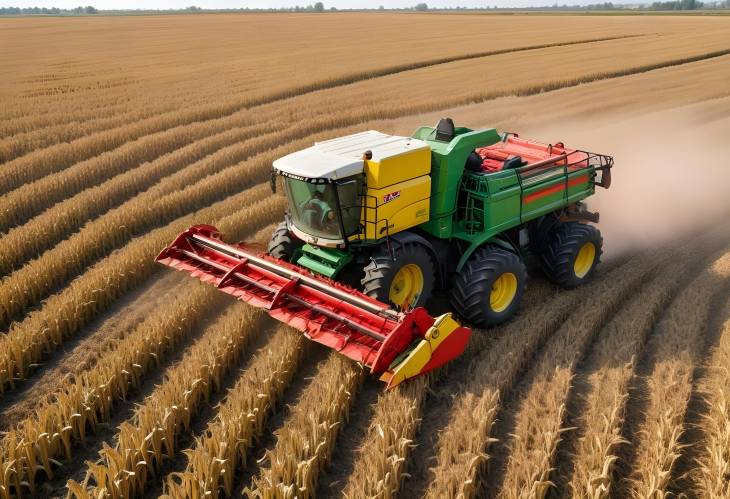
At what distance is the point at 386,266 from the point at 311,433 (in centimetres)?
203

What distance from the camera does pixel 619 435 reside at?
4852 mm

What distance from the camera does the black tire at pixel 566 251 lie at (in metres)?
7.78

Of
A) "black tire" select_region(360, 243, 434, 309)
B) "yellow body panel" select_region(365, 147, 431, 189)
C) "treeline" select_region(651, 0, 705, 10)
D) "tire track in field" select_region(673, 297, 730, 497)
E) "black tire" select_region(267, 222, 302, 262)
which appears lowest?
"treeline" select_region(651, 0, 705, 10)

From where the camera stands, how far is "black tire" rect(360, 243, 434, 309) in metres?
6.32

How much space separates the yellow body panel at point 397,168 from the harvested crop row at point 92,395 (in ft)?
8.67

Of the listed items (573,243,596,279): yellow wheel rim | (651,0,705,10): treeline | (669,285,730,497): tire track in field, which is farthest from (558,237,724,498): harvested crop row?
(651,0,705,10): treeline

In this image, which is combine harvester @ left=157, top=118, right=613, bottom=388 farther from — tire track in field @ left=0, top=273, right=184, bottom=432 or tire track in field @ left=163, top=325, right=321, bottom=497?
tire track in field @ left=0, top=273, right=184, bottom=432

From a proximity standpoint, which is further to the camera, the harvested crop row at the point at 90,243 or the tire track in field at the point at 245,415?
the harvested crop row at the point at 90,243

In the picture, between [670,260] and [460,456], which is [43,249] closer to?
[460,456]

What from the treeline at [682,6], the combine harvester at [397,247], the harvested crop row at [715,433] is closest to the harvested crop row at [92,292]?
the combine harvester at [397,247]

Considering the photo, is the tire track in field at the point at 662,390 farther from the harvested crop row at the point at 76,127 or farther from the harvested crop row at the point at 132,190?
the harvested crop row at the point at 76,127

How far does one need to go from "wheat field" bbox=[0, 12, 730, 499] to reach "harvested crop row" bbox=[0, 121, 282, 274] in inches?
2.1

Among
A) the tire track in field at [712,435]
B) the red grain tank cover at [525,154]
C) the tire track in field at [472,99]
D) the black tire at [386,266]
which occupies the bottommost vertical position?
the tire track in field at [472,99]

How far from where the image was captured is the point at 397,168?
6.41 m
